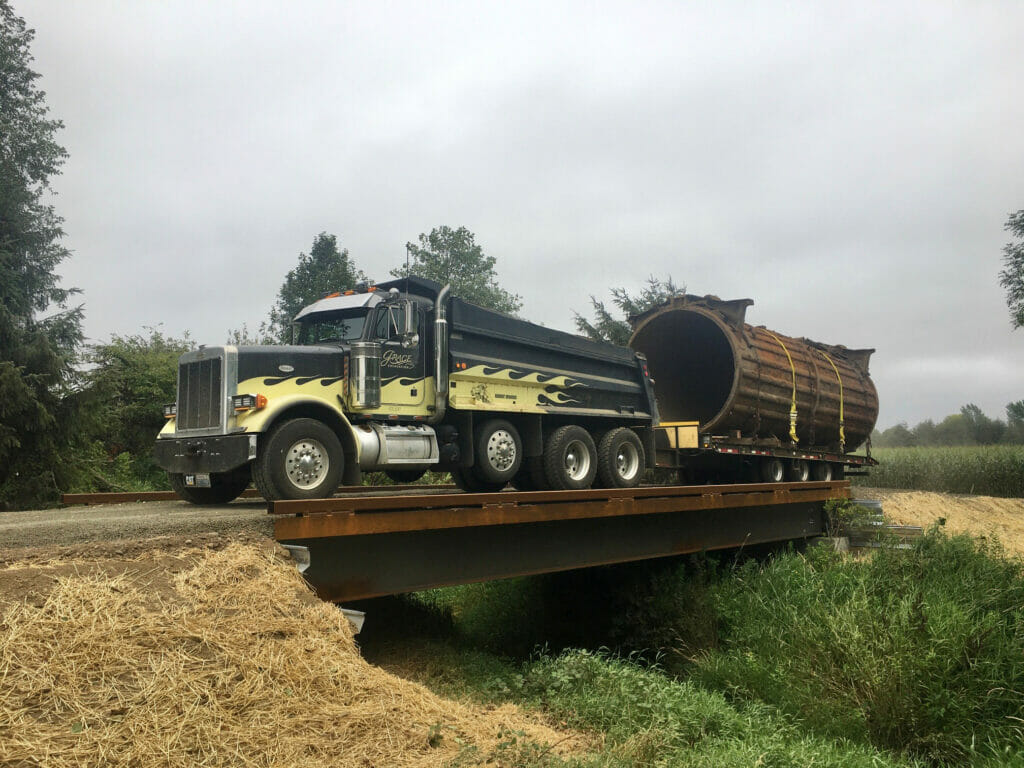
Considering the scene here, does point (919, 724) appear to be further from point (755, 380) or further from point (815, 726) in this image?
point (755, 380)

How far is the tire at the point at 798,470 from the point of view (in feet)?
57.1

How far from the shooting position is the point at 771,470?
16609 millimetres

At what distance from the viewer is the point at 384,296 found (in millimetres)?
9438

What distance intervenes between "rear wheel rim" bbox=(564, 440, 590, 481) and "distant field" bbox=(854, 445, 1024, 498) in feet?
58.2

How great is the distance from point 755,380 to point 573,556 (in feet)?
24.4

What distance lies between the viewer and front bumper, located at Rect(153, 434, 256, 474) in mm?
7641

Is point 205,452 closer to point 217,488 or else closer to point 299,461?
point 299,461

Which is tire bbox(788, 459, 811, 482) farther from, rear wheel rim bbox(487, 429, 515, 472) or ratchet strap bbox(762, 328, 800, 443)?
rear wheel rim bbox(487, 429, 515, 472)

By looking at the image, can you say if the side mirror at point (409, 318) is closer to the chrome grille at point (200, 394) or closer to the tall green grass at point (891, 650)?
the chrome grille at point (200, 394)


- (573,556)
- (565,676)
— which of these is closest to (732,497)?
(573,556)

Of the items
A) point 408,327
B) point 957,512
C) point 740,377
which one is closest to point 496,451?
point 408,327

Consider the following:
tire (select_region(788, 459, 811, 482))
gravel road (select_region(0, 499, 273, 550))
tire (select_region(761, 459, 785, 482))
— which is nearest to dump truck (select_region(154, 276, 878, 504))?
tire (select_region(761, 459, 785, 482))

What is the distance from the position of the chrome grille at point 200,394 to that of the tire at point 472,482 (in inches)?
Answer: 131

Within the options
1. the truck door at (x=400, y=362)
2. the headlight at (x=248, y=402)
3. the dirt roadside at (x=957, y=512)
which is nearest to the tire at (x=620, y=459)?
the truck door at (x=400, y=362)
